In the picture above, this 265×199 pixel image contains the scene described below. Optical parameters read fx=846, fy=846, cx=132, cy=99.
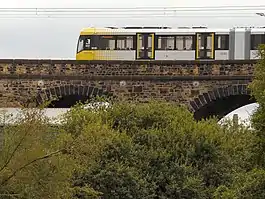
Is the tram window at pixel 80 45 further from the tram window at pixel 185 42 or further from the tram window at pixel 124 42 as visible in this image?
the tram window at pixel 185 42

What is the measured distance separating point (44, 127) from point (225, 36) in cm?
2018

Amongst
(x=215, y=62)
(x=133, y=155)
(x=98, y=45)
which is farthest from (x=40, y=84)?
(x=133, y=155)

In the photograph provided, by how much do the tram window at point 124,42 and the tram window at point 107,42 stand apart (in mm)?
285

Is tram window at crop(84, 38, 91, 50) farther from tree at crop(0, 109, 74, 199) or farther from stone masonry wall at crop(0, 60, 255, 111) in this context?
tree at crop(0, 109, 74, 199)

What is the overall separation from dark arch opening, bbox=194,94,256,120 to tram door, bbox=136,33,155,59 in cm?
331

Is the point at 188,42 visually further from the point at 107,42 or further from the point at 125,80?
the point at 125,80

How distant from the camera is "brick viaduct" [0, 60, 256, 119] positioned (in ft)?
109

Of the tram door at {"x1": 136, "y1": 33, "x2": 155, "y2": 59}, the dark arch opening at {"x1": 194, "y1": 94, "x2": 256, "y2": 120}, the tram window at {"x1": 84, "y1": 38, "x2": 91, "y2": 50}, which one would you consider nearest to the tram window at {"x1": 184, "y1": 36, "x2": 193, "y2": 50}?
the tram door at {"x1": 136, "y1": 33, "x2": 155, "y2": 59}

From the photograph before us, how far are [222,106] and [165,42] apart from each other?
3.79m

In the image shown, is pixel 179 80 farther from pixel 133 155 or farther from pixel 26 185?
pixel 26 185

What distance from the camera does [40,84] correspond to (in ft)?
110

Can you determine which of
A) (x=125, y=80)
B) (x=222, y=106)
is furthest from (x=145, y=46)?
(x=222, y=106)

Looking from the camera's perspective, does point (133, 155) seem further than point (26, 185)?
Yes

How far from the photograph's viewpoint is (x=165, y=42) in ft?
118
